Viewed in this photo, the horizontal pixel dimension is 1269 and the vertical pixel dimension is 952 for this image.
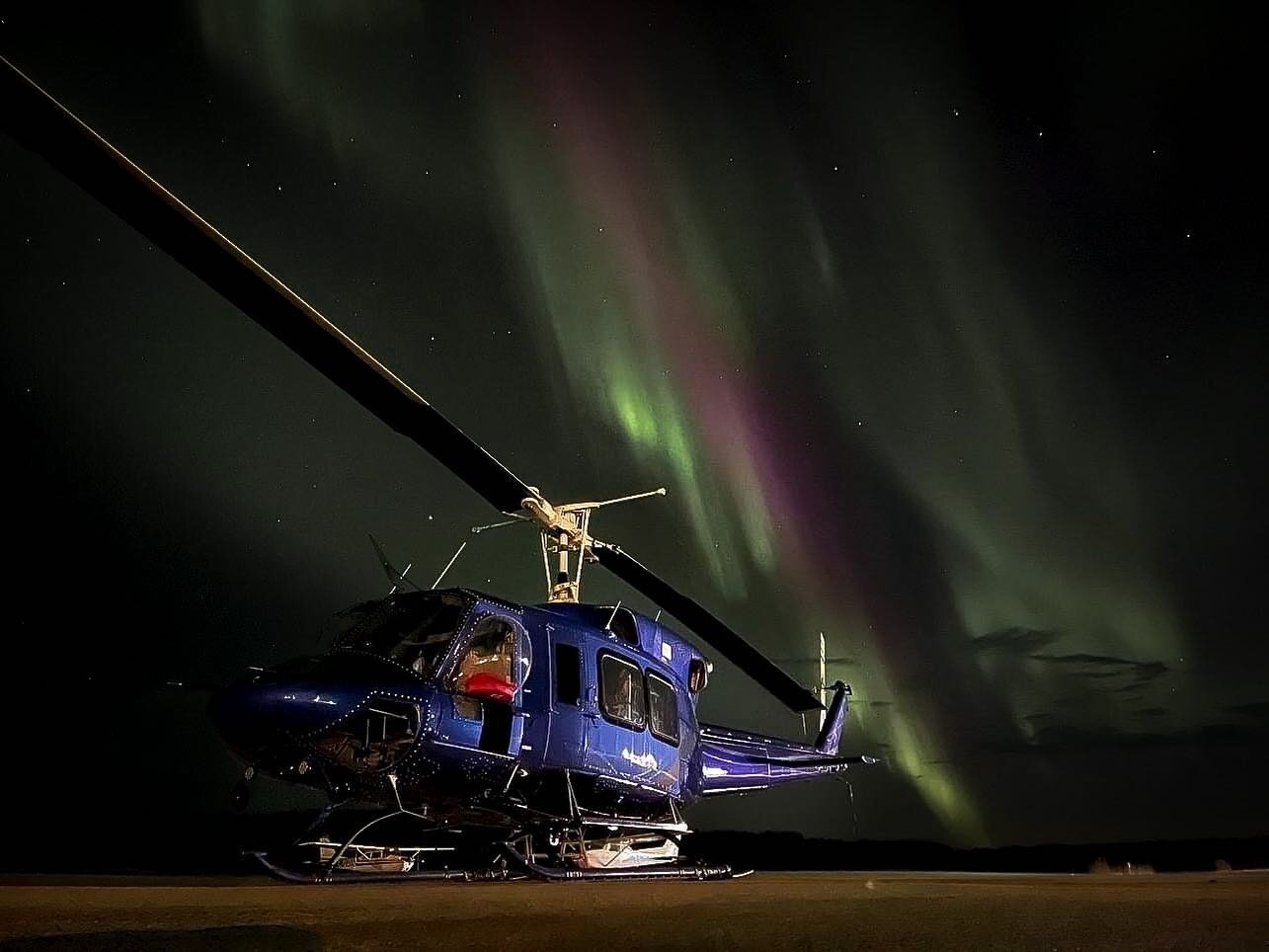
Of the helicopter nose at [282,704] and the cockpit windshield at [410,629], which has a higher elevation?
the cockpit windshield at [410,629]

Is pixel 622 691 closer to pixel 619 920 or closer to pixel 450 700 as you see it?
pixel 450 700

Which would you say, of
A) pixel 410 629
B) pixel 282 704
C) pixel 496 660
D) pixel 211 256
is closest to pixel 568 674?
pixel 496 660

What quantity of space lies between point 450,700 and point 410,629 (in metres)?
0.99

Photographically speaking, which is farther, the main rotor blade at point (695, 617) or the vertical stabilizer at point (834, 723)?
the vertical stabilizer at point (834, 723)

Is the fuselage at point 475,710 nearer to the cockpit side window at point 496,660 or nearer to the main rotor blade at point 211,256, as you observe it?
the cockpit side window at point 496,660

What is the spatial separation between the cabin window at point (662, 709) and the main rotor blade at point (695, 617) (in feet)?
8.08

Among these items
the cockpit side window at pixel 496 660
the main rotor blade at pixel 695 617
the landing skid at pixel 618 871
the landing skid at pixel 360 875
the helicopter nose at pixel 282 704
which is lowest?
the landing skid at pixel 360 875

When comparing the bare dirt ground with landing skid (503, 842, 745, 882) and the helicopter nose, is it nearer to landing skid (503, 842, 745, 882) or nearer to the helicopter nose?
the helicopter nose

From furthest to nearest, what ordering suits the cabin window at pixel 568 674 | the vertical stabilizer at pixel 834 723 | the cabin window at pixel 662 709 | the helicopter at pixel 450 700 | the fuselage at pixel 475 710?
1. the vertical stabilizer at pixel 834 723
2. the cabin window at pixel 662 709
3. the cabin window at pixel 568 674
4. the fuselage at pixel 475 710
5. the helicopter at pixel 450 700

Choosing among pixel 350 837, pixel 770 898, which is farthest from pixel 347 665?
pixel 770 898

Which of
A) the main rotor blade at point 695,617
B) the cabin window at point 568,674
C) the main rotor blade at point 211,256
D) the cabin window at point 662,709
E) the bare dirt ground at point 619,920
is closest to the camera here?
the bare dirt ground at point 619,920

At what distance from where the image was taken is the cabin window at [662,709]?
1359 cm

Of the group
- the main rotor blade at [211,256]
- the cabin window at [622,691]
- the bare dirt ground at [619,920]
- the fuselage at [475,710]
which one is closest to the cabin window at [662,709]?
the fuselage at [475,710]

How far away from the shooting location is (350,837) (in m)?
9.41
